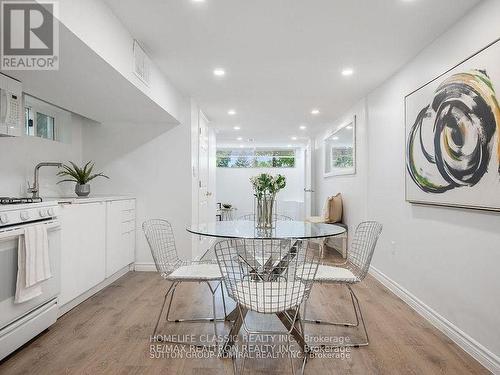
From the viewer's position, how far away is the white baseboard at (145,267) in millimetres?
4223

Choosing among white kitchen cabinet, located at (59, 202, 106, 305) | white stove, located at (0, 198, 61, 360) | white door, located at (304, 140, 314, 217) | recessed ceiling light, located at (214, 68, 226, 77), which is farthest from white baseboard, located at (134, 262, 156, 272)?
white door, located at (304, 140, 314, 217)

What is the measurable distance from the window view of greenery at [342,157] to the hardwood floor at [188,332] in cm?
248

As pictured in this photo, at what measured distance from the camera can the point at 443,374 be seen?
191 centimetres

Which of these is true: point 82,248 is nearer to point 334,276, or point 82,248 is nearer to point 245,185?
point 334,276

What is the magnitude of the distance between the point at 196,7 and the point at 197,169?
2.68 m

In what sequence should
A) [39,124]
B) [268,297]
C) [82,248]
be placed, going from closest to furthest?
[268,297] < [82,248] < [39,124]

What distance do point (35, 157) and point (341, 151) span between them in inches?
175

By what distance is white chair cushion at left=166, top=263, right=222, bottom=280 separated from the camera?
229 centimetres

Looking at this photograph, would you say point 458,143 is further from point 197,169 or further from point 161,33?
point 197,169

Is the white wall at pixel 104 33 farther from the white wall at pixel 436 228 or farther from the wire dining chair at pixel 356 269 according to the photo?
the white wall at pixel 436 228

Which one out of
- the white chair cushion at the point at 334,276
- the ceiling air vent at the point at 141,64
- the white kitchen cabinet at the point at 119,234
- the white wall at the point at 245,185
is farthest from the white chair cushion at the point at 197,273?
the white wall at the point at 245,185

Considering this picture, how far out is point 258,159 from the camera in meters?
9.90

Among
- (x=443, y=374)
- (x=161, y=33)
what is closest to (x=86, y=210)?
(x=161, y=33)

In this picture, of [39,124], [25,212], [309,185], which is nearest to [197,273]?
[25,212]
